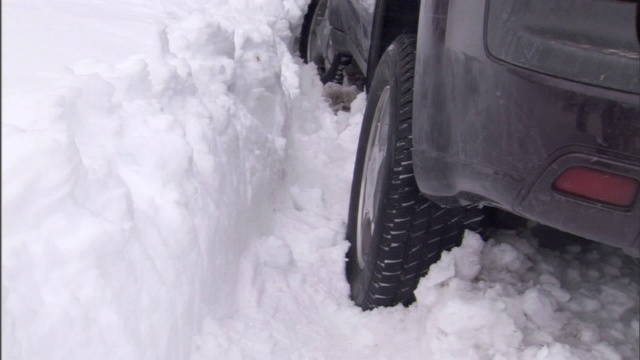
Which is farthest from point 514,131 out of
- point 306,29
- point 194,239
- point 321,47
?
point 306,29

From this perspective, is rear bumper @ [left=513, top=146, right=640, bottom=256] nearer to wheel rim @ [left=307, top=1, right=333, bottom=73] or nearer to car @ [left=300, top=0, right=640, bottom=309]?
car @ [left=300, top=0, right=640, bottom=309]

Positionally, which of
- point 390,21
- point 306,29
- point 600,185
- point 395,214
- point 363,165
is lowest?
point 306,29

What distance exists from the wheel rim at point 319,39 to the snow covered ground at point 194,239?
158 centimetres

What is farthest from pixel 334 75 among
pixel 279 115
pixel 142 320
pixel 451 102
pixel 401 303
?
pixel 142 320

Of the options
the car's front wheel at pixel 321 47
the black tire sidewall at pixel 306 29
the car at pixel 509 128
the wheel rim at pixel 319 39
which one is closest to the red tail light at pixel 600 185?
the car at pixel 509 128

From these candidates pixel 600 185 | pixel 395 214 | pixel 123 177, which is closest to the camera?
pixel 600 185

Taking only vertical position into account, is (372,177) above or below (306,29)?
above

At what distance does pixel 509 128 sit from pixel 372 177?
1.01m

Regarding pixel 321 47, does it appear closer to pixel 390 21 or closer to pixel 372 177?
pixel 390 21

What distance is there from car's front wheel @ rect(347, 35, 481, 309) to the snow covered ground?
0.23ft

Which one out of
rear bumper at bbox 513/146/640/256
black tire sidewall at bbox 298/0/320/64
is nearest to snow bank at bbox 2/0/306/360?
rear bumper at bbox 513/146/640/256

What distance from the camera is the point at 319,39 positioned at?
541 cm

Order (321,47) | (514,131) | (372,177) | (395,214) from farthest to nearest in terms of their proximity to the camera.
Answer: (321,47) < (372,177) < (395,214) < (514,131)

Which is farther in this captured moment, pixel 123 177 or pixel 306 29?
pixel 306 29
